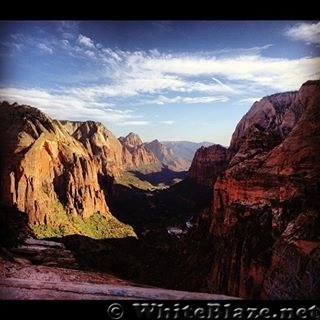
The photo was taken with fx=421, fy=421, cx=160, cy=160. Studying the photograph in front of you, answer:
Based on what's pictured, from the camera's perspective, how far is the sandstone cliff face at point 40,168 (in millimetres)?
9414

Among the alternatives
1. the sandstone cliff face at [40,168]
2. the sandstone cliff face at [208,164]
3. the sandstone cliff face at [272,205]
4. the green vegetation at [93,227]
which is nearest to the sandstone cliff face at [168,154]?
the sandstone cliff face at [208,164]

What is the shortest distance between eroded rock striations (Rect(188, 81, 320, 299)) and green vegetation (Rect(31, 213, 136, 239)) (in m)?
4.01

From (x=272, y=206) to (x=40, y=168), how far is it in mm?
6484

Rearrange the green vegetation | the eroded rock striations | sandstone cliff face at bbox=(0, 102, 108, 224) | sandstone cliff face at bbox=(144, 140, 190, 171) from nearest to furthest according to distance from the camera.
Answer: the eroded rock striations < sandstone cliff face at bbox=(0, 102, 108, 224) < the green vegetation < sandstone cliff face at bbox=(144, 140, 190, 171)

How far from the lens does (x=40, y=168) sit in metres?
12.0

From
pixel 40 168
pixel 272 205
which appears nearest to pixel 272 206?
pixel 272 205

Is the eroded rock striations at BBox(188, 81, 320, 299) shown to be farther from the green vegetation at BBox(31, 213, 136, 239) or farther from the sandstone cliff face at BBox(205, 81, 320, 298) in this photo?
the green vegetation at BBox(31, 213, 136, 239)

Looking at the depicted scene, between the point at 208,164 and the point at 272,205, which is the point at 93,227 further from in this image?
the point at 272,205

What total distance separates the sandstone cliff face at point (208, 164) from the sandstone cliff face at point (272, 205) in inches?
16.7

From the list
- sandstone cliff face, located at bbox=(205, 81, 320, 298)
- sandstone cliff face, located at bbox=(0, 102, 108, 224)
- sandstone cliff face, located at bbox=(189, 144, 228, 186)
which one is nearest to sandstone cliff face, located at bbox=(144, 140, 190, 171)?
sandstone cliff face, located at bbox=(189, 144, 228, 186)

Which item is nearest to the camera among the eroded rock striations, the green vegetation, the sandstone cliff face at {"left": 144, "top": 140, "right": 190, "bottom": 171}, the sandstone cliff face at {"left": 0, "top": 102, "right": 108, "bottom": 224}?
the eroded rock striations

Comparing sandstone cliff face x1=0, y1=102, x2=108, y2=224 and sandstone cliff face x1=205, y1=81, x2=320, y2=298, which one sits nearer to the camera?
sandstone cliff face x1=205, y1=81, x2=320, y2=298

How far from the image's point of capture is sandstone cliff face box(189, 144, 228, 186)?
459 inches

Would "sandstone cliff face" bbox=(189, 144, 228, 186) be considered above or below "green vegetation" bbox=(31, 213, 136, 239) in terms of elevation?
above
